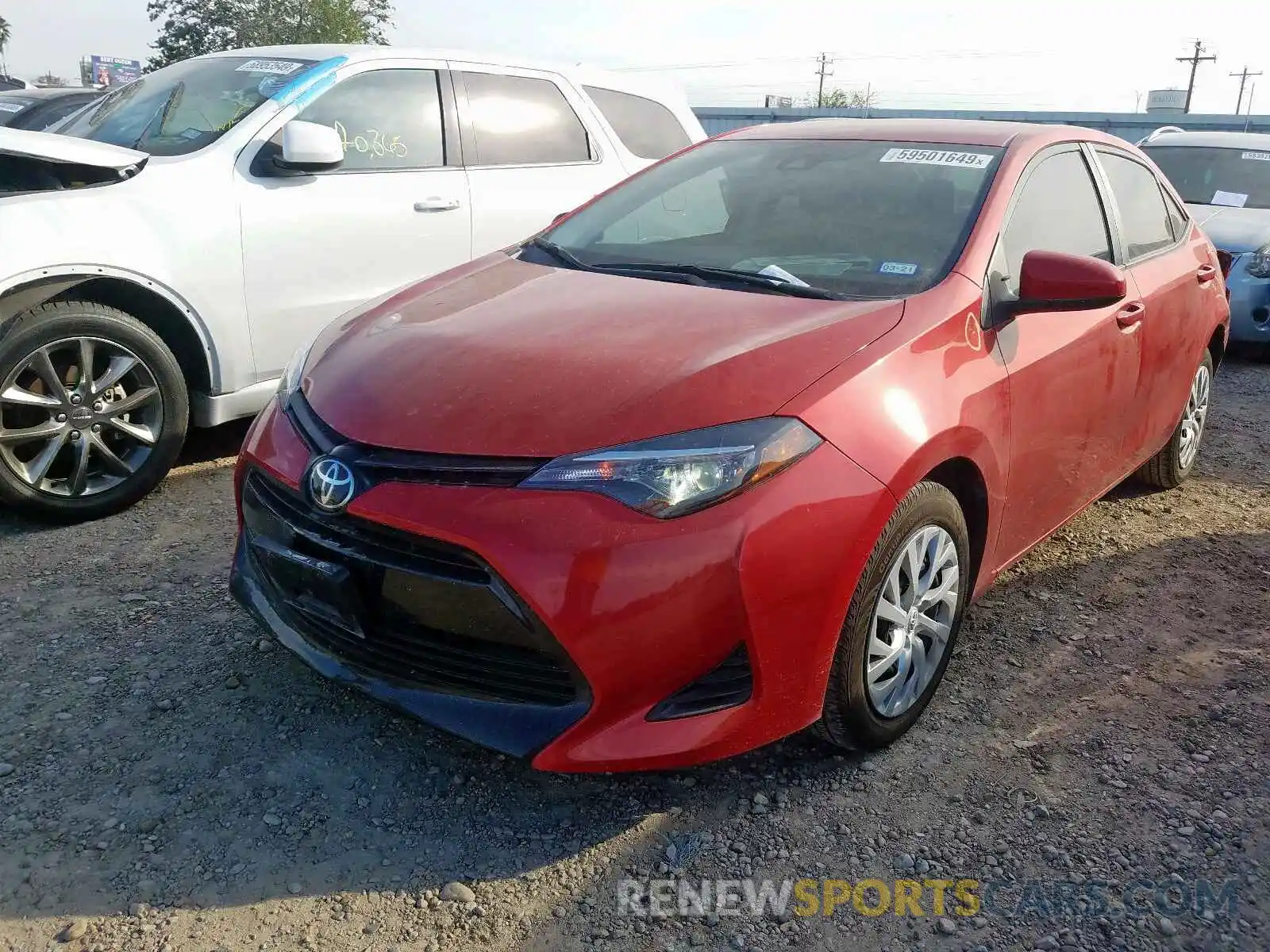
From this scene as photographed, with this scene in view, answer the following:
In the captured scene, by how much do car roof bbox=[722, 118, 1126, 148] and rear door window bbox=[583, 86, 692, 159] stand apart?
1.89 meters

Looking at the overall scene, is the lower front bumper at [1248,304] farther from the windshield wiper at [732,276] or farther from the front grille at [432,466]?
the front grille at [432,466]

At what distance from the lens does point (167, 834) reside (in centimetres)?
231

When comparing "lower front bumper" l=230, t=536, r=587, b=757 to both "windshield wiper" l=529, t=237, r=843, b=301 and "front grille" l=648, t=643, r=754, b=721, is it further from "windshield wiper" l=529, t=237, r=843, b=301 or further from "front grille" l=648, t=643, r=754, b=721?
"windshield wiper" l=529, t=237, r=843, b=301

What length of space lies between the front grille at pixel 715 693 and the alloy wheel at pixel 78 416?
265 cm

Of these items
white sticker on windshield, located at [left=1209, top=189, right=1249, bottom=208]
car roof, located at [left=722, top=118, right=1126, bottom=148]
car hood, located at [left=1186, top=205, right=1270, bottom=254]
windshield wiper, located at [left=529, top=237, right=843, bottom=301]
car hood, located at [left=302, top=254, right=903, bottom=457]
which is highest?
car roof, located at [left=722, top=118, right=1126, bottom=148]

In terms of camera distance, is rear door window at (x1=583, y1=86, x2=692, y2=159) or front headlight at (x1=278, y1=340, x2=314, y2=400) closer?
front headlight at (x1=278, y1=340, x2=314, y2=400)

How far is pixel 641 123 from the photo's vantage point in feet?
19.3

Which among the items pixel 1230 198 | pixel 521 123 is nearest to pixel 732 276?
pixel 521 123

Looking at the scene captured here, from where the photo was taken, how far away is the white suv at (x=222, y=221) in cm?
369

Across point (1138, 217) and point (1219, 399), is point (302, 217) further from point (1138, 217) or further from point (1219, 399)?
point (1219, 399)

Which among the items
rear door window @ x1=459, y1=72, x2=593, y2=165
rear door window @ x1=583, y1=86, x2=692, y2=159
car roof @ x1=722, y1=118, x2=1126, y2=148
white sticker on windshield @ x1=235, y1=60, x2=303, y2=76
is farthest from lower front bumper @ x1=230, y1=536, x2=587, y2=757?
rear door window @ x1=583, y1=86, x2=692, y2=159

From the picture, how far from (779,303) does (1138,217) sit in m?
1.92

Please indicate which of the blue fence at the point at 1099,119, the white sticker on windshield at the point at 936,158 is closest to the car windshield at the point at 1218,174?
the white sticker on windshield at the point at 936,158

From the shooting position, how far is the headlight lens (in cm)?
738
